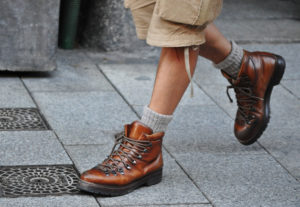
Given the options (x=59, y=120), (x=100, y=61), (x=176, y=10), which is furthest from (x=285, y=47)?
(x=176, y=10)

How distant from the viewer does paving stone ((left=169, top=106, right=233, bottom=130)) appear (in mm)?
3937

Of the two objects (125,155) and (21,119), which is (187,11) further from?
(21,119)

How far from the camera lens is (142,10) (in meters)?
3.21

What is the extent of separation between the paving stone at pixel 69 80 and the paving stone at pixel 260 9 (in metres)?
2.30

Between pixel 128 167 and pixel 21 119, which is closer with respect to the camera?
pixel 128 167

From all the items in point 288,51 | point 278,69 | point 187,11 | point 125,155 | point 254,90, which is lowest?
point 288,51

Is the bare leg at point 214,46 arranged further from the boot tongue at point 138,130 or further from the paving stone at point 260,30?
the paving stone at point 260,30

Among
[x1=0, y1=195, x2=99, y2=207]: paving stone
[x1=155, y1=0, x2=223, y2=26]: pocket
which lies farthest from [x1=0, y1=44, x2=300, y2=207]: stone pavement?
[x1=155, y1=0, x2=223, y2=26]: pocket

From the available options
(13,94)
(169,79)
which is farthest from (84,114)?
(169,79)

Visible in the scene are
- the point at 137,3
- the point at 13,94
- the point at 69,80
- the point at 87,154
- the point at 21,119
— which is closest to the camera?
the point at 137,3

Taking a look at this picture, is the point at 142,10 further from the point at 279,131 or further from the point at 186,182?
the point at 279,131

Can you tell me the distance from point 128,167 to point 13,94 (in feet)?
4.91

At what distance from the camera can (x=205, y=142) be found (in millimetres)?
3689

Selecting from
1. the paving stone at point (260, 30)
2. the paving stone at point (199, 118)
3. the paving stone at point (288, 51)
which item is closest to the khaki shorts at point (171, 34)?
the paving stone at point (199, 118)
